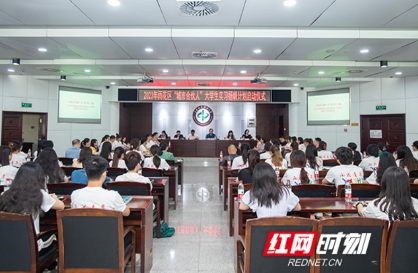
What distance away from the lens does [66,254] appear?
68.1 inches

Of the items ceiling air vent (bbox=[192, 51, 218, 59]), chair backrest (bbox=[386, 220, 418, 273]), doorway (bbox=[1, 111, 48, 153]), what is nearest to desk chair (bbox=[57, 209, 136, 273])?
chair backrest (bbox=[386, 220, 418, 273])

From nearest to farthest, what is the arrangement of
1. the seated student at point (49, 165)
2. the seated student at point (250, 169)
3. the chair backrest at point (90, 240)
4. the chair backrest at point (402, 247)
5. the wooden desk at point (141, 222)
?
1. the chair backrest at point (402, 247)
2. the chair backrest at point (90, 240)
3. the wooden desk at point (141, 222)
4. the seated student at point (49, 165)
5. the seated student at point (250, 169)

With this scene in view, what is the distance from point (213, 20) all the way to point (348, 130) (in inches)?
292

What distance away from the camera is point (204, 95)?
994cm

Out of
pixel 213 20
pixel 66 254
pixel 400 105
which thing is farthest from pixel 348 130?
pixel 66 254

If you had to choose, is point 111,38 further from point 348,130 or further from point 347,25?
point 348,130

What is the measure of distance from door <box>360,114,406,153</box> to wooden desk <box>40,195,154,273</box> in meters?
8.83

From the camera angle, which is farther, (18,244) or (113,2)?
(113,2)

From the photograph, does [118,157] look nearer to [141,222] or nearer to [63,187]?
[63,187]

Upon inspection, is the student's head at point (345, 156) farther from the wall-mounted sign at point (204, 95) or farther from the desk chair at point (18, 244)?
the wall-mounted sign at point (204, 95)

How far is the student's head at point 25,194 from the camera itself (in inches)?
69.6

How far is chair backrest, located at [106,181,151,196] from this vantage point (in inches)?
110

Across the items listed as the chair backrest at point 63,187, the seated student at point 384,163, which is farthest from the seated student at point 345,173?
the chair backrest at point 63,187

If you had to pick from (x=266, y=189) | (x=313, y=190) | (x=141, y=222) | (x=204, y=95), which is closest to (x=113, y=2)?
(x=141, y=222)
